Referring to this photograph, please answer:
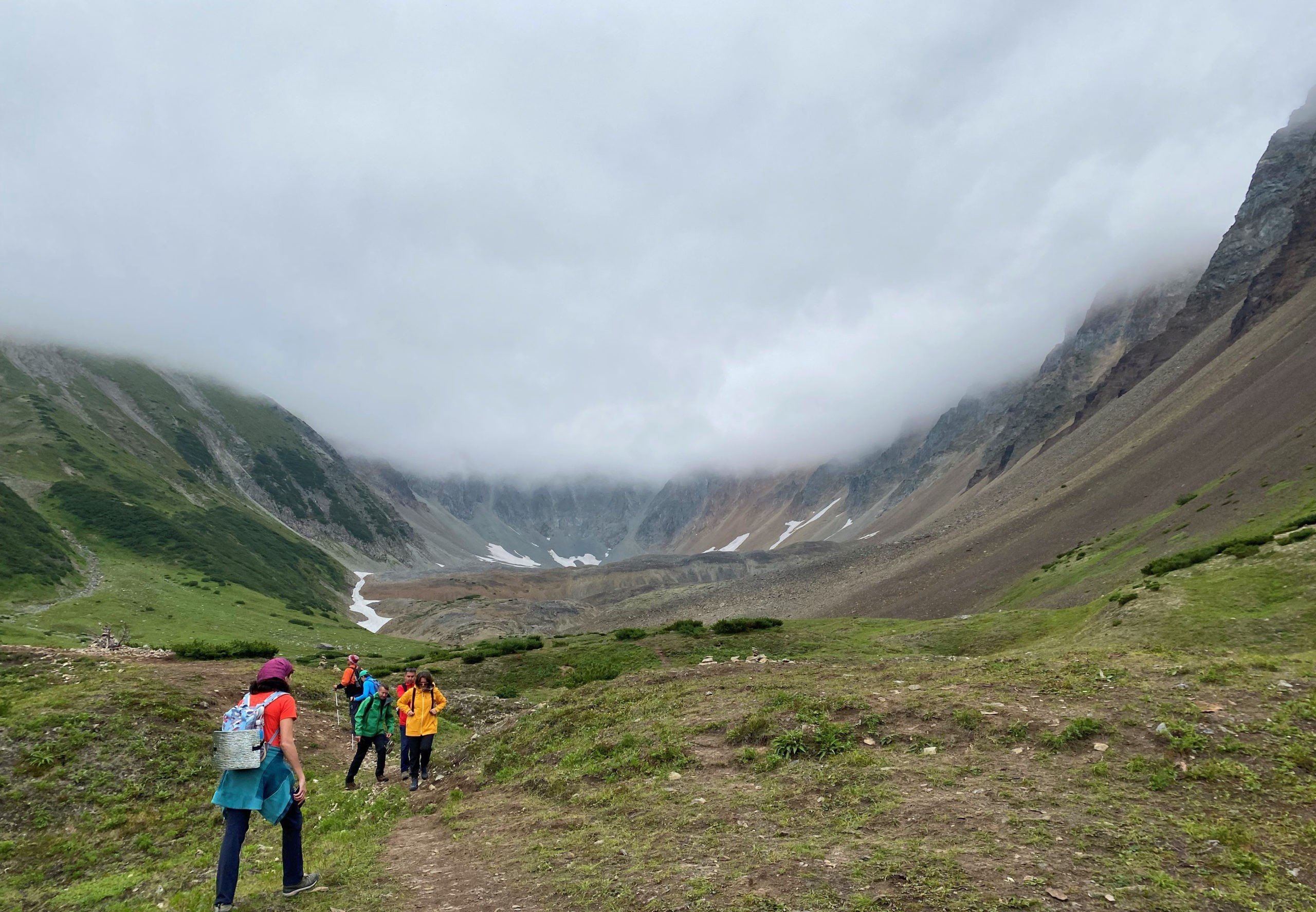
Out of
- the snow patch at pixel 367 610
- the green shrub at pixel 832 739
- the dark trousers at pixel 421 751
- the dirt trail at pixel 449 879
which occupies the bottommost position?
the green shrub at pixel 832 739

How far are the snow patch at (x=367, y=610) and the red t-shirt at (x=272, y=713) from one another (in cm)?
11592

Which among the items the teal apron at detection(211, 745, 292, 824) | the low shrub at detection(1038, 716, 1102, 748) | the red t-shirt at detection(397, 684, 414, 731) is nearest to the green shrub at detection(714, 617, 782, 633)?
the red t-shirt at detection(397, 684, 414, 731)

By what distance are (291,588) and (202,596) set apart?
48827 millimetres

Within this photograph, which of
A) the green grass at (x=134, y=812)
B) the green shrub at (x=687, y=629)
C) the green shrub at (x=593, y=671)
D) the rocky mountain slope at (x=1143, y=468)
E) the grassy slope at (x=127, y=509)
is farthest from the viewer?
the grassy slope at (x=127, y=509)

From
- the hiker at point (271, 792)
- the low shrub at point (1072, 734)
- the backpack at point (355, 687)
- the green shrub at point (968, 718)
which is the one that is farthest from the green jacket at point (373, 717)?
the low shrub at point (1072, 734)

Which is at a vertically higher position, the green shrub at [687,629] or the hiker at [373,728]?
the hiker at [373,728]

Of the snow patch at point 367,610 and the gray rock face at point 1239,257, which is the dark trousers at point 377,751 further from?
the gray rock face at point 1239,257

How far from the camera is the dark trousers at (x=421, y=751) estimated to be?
52.1ft

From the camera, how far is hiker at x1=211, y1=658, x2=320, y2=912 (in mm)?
8078

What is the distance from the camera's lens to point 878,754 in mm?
11742

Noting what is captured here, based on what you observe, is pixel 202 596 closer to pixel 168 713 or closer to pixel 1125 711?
pixel 168 713

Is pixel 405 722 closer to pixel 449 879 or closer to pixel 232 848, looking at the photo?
pixel 449 879

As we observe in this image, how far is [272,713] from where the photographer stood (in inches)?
333

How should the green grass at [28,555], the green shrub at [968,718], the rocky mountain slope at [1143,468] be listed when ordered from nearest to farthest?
the green shrub at [968,718], the rocky mountain slope at [1143,468], the green grass at [28,555]
